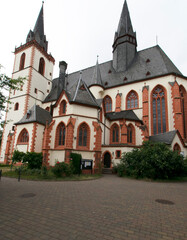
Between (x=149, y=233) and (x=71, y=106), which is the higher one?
(x=71, y=106)

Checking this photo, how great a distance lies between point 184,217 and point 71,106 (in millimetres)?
15662

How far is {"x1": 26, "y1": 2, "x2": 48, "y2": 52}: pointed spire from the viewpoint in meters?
37.3

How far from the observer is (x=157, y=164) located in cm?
1420

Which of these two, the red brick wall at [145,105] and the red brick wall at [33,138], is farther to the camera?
the red brick wall at [145,105]

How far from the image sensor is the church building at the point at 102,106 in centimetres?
1881

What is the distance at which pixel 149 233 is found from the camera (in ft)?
13.0

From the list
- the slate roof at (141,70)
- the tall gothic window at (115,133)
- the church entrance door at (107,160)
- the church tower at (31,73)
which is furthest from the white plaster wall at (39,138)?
the tall gothic window at (115,133)

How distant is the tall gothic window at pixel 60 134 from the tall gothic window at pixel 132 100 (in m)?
14.3

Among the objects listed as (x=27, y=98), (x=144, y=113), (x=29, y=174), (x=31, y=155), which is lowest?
(x=29, y=174)

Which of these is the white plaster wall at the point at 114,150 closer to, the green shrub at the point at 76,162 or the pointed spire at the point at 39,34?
the green shrub at the point at 76,162

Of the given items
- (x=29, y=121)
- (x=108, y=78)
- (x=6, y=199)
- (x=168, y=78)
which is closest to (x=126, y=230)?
(x=6, y=199)

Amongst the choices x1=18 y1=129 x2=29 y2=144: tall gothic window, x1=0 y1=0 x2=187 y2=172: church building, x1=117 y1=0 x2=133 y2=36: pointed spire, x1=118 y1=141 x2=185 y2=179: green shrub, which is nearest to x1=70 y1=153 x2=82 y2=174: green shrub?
x1=0 y1=0 x2=187 y2=172: church building

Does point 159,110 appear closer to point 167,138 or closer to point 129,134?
point 167,138

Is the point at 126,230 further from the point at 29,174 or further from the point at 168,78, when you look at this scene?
the point at 168,78
